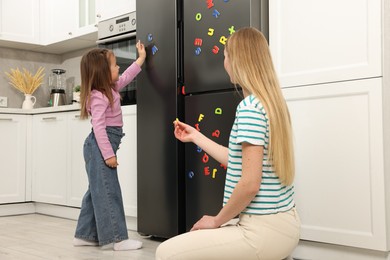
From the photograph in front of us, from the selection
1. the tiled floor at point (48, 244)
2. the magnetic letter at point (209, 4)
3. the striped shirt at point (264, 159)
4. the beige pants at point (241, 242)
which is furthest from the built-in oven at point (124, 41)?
the beige pants at point (241, 242)

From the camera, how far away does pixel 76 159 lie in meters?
3.87

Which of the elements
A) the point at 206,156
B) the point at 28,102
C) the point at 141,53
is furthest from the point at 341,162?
the point at 28,102

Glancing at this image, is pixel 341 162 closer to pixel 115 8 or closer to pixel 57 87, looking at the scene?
pixel 115 8

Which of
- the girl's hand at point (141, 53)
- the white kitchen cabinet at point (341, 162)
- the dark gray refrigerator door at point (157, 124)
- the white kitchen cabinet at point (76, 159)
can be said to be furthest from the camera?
the white kitchen cabinet at point (76, 159)

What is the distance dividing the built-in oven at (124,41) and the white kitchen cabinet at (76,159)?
616 millimetres

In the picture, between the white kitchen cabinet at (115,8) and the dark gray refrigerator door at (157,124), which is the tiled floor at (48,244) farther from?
the white kitchen cabinet at (115,8)

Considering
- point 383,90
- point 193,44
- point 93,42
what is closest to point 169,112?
point 193,44

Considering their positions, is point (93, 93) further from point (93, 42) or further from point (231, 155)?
point (93, 42)

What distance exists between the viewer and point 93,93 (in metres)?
2.73

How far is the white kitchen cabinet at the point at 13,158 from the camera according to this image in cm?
418

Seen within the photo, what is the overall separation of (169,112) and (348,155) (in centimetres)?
105

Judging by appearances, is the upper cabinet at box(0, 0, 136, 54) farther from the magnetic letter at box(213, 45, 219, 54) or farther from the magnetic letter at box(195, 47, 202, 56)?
the magnetic letter at box(213, 45, 219, 54)

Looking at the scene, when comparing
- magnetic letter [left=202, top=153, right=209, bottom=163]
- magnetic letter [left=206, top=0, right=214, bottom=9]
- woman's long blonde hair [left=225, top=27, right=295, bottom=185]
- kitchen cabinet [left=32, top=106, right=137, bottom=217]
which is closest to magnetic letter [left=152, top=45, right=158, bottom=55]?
magnetic letter [left=206, top=0, right=214, bottom=9]

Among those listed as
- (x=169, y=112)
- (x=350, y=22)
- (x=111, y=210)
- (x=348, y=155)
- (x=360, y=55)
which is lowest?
(x=111, y=210)
